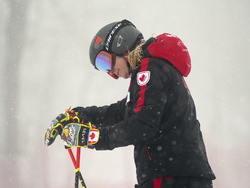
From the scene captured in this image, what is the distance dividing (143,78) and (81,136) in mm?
444

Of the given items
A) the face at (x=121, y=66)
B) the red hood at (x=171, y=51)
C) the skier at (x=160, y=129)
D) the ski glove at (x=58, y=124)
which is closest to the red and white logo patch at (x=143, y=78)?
the skier at (x=160, y=129)

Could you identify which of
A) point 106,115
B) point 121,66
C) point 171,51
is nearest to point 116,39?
point 121,66

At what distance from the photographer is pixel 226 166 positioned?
11.6 ft

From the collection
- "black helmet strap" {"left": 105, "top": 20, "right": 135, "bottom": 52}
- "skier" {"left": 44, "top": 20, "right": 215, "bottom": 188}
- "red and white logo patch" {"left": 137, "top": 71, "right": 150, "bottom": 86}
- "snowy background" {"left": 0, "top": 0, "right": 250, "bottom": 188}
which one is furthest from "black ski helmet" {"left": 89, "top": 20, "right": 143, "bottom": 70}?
"snowy background" {"left": 0, "top": 0, "right": 250, "bottom": 188}

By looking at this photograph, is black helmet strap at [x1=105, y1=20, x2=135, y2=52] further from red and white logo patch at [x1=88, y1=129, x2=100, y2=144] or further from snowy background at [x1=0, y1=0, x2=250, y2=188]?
snowy background at [x1=0, y1=0, x2=250, y2=188]

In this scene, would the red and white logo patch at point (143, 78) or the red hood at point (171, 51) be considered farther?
the red hood at point (171, 51)

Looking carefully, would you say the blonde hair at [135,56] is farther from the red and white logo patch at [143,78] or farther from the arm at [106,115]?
the arm at [106,115]

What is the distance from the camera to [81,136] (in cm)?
119

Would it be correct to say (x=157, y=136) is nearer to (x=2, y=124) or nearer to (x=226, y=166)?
(x=226, y=166)

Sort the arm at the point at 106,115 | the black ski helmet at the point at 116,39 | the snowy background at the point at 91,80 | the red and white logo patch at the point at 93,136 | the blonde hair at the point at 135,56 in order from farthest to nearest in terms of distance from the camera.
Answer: the snowy background at the point at 91,80, the arm at the point at 106,115, the black ski helmet at the point at 116,39, the blonde hair at the point at 135,56, the red and white logo patch at the point at 93,136

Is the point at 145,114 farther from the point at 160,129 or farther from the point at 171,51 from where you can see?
the point at 171,51

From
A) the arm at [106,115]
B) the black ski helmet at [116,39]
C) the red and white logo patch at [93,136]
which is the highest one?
the black ski helmet at [116,39]

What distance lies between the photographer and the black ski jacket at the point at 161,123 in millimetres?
1063

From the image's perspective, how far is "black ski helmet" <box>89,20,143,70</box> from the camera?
1420mm
